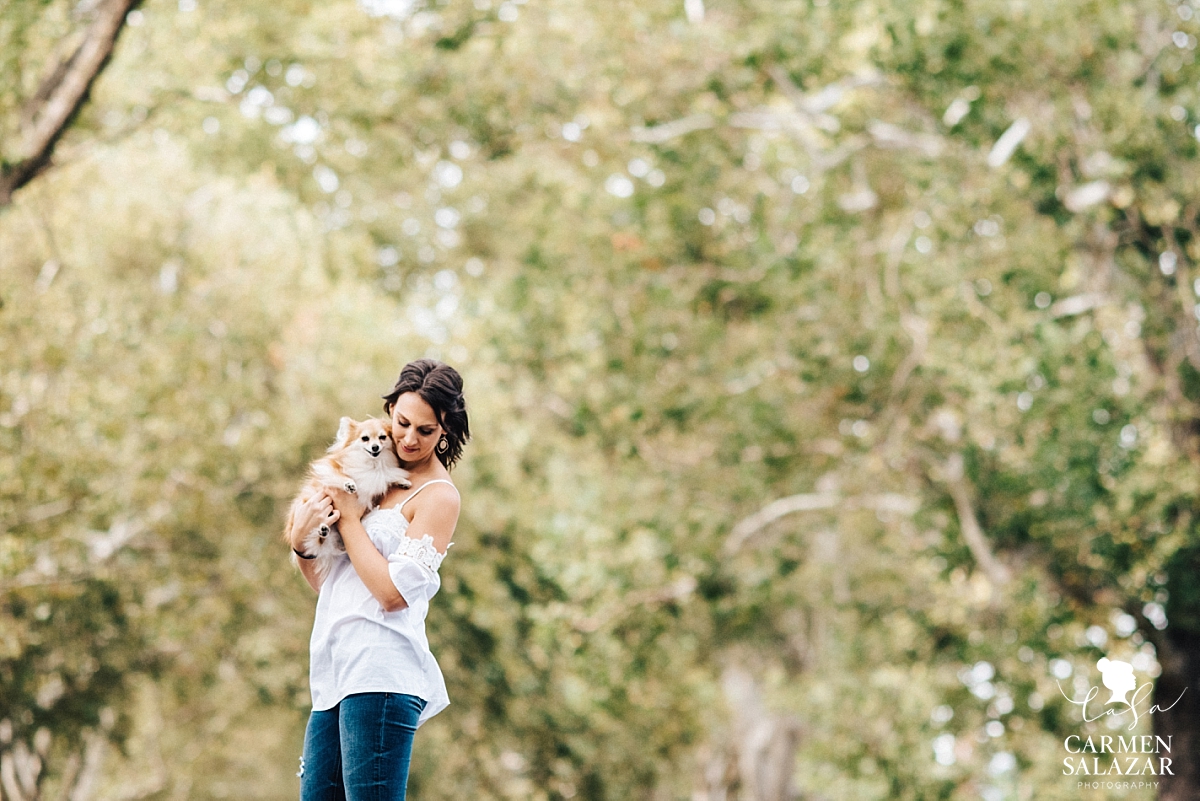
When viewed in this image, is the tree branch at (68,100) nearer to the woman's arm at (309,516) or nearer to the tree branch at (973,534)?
the woman's arm at (309,516)

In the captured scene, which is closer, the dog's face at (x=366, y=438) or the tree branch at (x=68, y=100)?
the dog's face at (x=366, y=438)

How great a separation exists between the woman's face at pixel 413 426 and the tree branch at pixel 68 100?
4.99m

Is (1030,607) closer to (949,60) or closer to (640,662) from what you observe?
(640,662)

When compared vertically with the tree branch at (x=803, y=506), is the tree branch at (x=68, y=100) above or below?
above

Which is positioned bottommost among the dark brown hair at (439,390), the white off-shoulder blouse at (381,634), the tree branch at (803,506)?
the tree branch at (803,506)

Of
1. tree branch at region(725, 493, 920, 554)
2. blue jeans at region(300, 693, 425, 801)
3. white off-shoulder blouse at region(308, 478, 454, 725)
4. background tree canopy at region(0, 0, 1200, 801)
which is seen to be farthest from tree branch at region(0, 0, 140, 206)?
tree branch at region(725, 493, 920, 554)

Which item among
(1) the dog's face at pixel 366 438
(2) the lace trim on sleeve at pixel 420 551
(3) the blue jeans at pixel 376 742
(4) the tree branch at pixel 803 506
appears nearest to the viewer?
(3) the blue jeans at pixel 376 742

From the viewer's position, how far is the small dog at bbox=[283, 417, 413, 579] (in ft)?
10.5

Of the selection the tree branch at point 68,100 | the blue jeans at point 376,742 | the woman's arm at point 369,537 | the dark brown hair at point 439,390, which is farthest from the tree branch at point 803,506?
the blue jeans at point 376,742

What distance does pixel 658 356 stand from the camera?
458 inches

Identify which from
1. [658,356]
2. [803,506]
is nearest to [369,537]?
[658,356]

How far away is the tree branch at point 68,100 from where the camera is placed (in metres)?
7.32

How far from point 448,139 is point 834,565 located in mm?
6240

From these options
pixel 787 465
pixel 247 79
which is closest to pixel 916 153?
pixel 787 465
